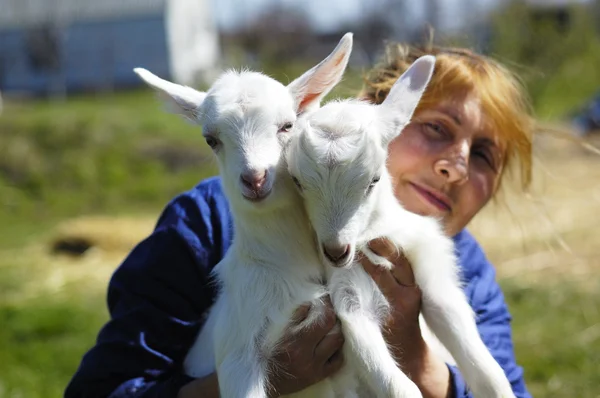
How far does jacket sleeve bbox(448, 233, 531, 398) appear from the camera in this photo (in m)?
2.58

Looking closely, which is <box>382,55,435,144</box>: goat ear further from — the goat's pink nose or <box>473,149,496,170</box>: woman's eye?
<box>473,149,496,170</box>: woman's eye

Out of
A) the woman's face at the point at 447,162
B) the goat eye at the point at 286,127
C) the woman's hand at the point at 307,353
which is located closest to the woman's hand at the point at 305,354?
the woman's hand at the point at 307,353

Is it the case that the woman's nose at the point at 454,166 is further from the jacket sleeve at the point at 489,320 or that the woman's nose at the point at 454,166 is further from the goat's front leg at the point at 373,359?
the goat's front leg at the point at 373,359

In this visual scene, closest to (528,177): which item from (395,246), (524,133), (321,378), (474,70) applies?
(524,133)

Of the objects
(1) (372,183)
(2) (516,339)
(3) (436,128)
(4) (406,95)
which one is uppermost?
(4) (406,95)

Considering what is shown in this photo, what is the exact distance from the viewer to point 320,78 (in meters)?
2.20

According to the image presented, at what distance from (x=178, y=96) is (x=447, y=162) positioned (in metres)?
0.89

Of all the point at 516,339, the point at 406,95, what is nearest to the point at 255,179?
the point at 406,95

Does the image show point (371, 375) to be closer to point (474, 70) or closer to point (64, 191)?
point (474, 70)

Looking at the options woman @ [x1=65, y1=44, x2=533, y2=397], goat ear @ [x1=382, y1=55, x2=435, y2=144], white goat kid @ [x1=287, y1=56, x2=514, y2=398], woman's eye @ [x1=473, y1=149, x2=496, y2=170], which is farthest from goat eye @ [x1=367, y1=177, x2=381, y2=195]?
woman's eye @ [x1=473, y1=149, x2=496, y2=170]

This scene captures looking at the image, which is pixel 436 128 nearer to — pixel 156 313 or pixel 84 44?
pixel 156 313

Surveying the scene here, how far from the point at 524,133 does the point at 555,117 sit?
14290mm

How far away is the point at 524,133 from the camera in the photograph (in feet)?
9.55

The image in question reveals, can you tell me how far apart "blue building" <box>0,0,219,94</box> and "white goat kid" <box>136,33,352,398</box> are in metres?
22.8
